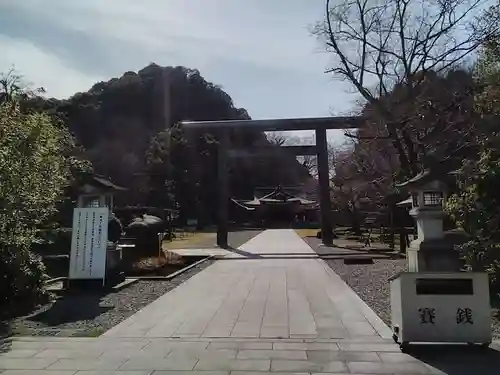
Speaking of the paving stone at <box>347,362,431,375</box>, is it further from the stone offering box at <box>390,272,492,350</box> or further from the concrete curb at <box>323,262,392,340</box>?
the concrete curb at <box>323,262,392,340</box>

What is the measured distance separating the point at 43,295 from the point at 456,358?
6.92 m

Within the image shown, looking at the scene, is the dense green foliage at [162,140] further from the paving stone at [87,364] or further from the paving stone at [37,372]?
the paving stone at [37,372]

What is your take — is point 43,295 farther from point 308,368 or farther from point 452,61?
point 452,61

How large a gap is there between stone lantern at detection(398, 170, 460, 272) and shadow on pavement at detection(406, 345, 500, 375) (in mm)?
5178

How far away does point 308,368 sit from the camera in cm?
459

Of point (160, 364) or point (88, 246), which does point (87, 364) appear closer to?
point (160, 364)

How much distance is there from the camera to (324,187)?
77.9 ft

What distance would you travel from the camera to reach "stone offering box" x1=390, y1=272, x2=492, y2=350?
520 cm

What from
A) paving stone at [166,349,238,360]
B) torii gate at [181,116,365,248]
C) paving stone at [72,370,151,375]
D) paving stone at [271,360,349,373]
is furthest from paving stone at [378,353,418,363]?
torii gate at [181,116,365,248]

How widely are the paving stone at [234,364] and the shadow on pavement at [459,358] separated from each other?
5.22ft

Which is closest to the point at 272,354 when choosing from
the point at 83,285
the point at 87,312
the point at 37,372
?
the point at 37,372

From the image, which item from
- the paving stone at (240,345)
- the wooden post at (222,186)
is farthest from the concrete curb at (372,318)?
the wooden post at (222,186)

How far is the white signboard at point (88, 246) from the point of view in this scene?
32.3 ft

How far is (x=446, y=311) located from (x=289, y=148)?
2054cm
